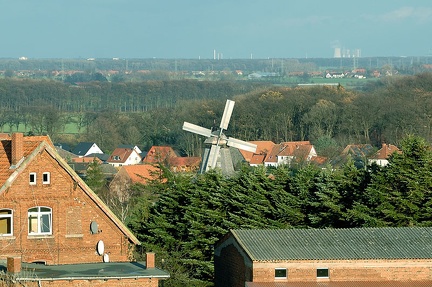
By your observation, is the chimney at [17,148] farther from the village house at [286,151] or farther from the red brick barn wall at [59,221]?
the village house at [286,151]

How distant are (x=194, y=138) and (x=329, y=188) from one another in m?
82.3

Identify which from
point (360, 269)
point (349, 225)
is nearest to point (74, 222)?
point (360, 269)

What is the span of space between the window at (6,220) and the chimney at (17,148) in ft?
4.98

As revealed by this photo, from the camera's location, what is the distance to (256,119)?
14200cm

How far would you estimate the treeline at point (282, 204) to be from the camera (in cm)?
4716

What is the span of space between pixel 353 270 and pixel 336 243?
1560mm

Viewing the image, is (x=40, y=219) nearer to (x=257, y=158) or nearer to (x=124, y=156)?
(x=257, y=158)

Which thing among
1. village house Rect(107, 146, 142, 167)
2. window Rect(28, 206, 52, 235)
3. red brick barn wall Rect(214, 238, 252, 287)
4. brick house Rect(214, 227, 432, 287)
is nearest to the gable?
window Rect(28, 206, 52, 235)

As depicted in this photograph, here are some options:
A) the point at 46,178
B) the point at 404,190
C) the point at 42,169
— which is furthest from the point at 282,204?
the point at 42,169

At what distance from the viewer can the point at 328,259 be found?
128 feet

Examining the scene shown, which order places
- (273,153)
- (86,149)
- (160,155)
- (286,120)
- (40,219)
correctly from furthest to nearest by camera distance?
(86,149) < (286,120) < (273,153) < (160,155) < (40,219)

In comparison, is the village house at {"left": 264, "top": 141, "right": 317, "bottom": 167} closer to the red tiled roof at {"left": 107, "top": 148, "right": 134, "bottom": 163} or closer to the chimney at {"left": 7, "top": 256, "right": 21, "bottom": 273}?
the red tiled roof at {"left": 107, "top": 148, "right": 134, "bottom": 163}

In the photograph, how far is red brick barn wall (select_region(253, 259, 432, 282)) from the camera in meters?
38.8

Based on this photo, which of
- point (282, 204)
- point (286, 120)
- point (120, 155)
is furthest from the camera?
point (120, 155)
